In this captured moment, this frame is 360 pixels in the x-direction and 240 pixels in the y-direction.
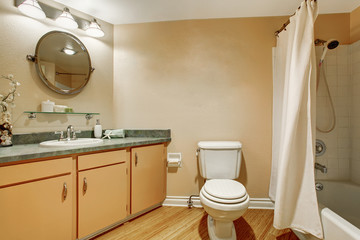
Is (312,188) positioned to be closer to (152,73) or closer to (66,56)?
(152,73)

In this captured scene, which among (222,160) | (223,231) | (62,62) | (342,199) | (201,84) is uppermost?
(62,62)

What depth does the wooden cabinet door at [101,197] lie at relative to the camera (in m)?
1.36

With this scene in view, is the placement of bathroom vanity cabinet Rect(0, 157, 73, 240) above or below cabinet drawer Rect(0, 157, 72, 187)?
below

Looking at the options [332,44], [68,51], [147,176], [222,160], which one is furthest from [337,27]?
[68,51]

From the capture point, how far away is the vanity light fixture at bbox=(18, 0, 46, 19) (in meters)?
1.44

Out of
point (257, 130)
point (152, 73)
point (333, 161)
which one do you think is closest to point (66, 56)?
point (152, 73)

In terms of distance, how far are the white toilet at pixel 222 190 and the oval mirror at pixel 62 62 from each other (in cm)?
148

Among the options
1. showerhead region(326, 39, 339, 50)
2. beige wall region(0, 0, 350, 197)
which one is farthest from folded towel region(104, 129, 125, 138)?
showerhead region(326, 39, 339, 50)

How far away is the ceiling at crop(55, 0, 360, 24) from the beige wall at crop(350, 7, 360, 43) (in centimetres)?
6

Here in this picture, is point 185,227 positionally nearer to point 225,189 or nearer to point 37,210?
point 225,189

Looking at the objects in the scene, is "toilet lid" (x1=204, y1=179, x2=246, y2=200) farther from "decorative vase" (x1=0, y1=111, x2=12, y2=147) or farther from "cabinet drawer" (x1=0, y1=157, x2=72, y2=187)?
"decorative vase" (x1=0, y1=111, x2=12, y2=147)

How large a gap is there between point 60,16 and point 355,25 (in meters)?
3.00

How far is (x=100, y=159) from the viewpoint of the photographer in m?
1.45

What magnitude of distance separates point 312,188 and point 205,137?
1052 mm
